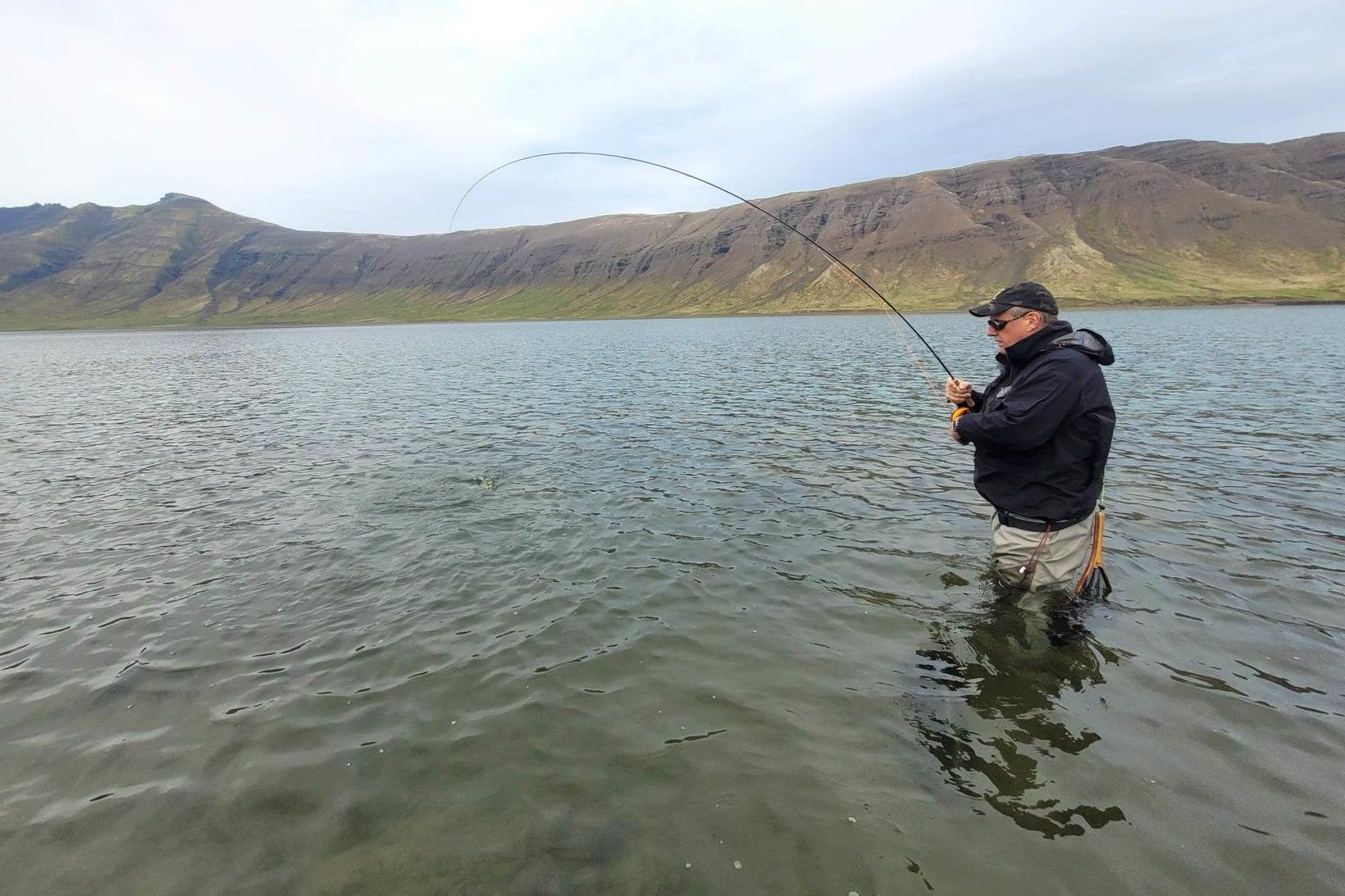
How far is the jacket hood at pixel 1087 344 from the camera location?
665 cm

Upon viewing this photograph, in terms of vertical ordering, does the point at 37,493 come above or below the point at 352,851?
above

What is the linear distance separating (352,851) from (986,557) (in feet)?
31.5

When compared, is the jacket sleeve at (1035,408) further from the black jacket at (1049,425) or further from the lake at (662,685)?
the lake at (662,685)

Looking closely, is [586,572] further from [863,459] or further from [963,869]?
[863,459]

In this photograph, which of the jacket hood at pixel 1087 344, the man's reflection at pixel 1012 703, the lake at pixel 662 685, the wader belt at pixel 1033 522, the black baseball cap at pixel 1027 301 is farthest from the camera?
the wader belt at pixel 1033 522

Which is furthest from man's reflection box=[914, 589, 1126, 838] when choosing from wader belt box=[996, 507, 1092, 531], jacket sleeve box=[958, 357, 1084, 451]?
jacket sleeve box=[958, 357, 1084, 451]

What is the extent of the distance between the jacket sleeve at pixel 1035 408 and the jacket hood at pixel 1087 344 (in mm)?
301

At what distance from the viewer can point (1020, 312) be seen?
6.97 metres

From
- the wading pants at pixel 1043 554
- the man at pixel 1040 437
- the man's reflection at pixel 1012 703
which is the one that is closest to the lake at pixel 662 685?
the man's reflection at pixel 1012 703

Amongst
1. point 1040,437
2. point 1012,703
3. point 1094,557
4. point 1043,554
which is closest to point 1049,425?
point 1040,437

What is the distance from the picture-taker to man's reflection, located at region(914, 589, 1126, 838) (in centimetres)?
510

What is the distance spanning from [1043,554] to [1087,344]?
2567 millimetres

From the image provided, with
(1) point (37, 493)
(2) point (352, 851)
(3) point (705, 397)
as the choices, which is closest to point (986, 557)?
(2) point (352, 851)

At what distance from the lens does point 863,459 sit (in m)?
16.8
